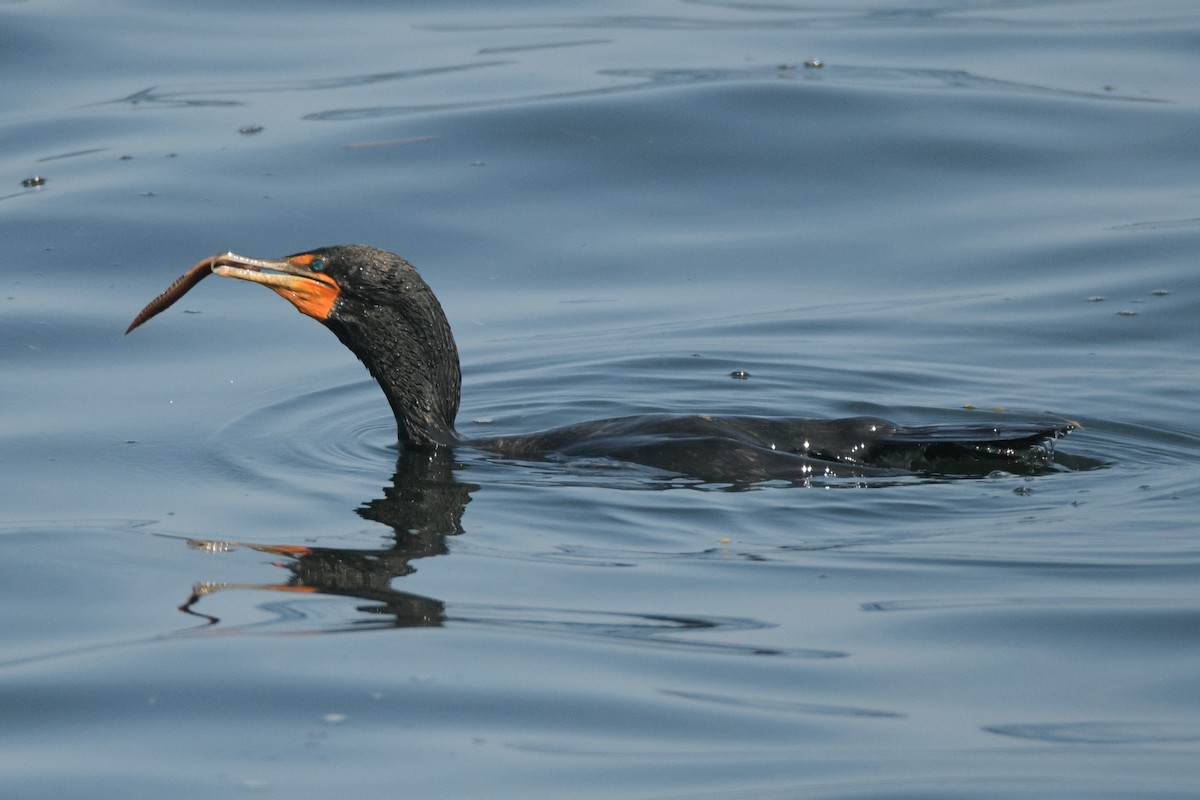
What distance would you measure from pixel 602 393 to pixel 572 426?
46.3 inches

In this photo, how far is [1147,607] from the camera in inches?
215

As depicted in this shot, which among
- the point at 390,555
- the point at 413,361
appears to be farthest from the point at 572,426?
the point at 390,555

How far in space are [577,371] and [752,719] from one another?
4706 millimetres

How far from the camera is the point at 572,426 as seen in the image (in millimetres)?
7777

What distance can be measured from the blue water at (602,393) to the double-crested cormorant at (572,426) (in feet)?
0.58

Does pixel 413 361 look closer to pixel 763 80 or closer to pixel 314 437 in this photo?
pixel 314 437

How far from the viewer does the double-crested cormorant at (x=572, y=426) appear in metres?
7.14

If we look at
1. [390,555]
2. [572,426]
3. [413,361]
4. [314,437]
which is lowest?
[390,555]

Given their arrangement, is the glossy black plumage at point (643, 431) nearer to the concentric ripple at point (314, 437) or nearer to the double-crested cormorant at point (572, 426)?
the double-crested cormorant at point (572, 426)

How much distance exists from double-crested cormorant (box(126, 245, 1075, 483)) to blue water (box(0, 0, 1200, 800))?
7.0 inches

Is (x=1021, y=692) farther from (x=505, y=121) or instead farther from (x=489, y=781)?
(x=505, y=121)

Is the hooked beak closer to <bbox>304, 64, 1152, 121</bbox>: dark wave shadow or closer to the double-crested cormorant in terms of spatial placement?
the double-crested cormorant

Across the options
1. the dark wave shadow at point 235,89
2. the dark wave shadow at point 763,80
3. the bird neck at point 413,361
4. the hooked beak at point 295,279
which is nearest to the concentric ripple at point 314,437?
the bird neck at point 413,361

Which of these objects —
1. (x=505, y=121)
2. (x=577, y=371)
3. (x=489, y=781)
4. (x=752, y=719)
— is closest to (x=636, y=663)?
(x=752, y=719)
